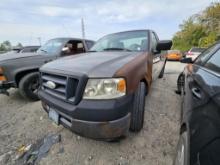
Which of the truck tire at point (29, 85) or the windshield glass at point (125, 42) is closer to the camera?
the windshield glass at point (125, 42)

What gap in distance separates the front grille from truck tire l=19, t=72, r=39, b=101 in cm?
162

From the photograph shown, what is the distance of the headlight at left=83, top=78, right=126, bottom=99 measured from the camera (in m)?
1.86

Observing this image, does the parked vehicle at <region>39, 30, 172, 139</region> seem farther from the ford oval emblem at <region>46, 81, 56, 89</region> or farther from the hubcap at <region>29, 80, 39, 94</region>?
the hubcap at <region>29, 80, 39, 94</region>

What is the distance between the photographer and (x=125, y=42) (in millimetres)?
3605

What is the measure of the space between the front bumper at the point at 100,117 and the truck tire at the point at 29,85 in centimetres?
252

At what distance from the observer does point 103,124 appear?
181 centimetres

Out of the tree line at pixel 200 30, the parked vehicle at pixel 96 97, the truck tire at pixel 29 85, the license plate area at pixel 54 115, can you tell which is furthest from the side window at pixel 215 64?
the tree line at pixel 200 30

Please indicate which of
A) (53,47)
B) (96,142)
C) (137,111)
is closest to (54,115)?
(96,142)

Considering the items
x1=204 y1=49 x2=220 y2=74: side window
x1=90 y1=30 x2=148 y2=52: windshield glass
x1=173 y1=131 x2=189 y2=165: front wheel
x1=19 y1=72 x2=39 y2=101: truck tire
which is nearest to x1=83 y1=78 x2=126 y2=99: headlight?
x1=173 y1=131 x2=189 y2=165: front wheel

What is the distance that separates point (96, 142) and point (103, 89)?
1063 mm

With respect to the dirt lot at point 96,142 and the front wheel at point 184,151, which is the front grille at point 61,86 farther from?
the front wheel at point 184,151

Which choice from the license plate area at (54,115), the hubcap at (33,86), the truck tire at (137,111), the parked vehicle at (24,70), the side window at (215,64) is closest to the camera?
the side window at (215,64)

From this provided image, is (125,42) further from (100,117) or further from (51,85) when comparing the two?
(100,117)

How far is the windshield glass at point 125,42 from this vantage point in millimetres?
3311
